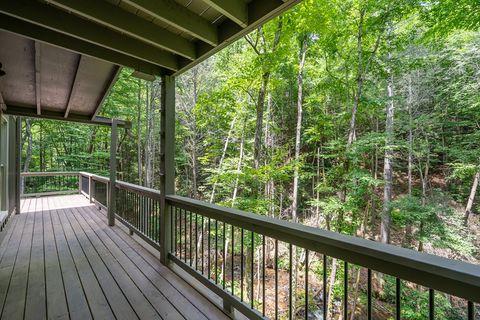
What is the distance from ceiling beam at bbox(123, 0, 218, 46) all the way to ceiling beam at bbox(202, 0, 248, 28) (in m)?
0.38

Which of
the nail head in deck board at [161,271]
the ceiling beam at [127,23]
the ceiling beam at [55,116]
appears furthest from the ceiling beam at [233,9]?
the ceiling beam at [55,116]

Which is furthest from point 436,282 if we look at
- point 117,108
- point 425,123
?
point 117,108

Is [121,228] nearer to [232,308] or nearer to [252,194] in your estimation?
[232,308]

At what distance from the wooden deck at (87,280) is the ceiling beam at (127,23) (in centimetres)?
238

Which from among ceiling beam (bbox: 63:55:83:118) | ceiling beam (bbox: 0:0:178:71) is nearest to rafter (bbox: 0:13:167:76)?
ceiling beam (bbox: 0:0:178:71)

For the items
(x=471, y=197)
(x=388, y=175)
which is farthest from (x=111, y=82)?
(x=471, y=197)

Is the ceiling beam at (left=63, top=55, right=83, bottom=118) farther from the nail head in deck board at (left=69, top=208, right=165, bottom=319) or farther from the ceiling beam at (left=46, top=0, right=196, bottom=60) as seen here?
the nail head in deck board at (left=69, top=208, right=165, bottom=319)

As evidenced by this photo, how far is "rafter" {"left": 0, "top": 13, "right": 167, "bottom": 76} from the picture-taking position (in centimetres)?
193

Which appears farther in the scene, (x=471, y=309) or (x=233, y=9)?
(x=233, y=9)

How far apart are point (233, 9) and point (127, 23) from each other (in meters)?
0.91

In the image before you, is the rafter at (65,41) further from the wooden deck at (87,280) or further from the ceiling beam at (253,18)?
the wooden deck at (87,280)

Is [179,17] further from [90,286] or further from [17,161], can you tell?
[17,161]

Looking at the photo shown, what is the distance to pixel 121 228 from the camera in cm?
460

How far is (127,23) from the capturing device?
194 cm
